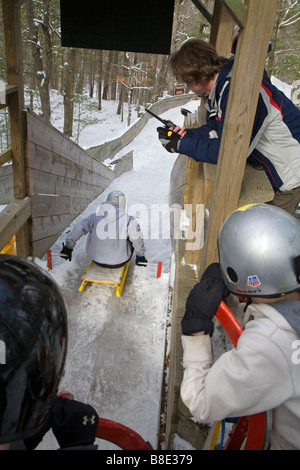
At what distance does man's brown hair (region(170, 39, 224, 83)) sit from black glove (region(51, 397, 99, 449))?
2430 mm

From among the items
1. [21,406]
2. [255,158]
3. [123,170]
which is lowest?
[123,170]

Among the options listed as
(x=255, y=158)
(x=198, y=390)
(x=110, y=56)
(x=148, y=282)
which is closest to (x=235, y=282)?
(x=198, y=390)

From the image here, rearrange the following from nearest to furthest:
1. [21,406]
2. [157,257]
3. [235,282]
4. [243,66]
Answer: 1. [21,406]
2. [235,282]
3. [243,66]
4. [157,257]

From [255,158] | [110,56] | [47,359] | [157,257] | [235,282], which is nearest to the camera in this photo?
[47,359]

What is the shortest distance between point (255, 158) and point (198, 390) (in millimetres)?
1747

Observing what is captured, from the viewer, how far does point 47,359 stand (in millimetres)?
1078

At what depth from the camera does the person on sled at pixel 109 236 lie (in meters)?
4.29

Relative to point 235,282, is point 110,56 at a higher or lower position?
higher

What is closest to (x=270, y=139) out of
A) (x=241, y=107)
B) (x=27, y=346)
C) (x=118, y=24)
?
(x=241, y=107)

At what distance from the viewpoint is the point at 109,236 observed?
4.30 meters

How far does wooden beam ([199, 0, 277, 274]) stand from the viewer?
5.50 ft

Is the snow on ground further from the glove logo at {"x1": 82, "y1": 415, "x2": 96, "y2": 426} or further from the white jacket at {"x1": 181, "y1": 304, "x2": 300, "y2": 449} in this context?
the white jacket at {"x1": 181, "y1": 304, "x2": 300, "y2": 449}

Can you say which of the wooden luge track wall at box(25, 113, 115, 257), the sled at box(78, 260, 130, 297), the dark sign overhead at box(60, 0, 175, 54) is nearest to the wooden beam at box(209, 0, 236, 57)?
the dark sign overhead at box(60, 0, 175, 54)
